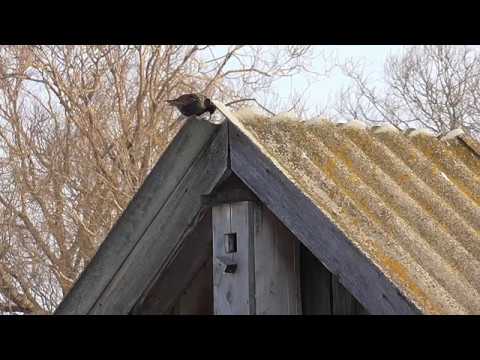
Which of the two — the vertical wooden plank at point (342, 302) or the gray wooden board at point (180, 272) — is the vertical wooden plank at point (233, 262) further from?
the vertical wooden plank at point (342, 302)

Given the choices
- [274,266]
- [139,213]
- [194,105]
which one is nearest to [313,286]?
[274,266]

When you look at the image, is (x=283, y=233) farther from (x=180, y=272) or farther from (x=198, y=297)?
(x=198, y=297)

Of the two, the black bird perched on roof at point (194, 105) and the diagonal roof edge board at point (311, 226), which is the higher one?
the black bird perched on roof at point (194, 105)

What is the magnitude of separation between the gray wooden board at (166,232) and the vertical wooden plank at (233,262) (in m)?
0.09

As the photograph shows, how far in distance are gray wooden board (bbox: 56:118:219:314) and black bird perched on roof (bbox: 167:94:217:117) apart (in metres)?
0.04

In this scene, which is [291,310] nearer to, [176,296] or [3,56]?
[176,296]

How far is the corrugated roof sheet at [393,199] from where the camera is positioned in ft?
10.6

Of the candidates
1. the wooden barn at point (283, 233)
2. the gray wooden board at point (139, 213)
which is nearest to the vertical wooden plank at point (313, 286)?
the wooden barn at point (283, 233)

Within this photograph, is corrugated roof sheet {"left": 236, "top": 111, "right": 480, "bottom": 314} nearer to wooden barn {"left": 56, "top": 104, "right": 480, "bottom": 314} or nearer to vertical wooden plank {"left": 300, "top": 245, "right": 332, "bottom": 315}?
wooden barn {"left": 56, "top": 104, "right": 480, "bottom": 314}

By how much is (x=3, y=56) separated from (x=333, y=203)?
663 inches

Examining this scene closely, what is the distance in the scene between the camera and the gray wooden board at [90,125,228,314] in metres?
3.54

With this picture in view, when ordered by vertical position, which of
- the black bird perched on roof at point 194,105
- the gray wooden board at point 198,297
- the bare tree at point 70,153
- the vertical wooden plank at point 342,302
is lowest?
the vertical wooden plank at point 342,302

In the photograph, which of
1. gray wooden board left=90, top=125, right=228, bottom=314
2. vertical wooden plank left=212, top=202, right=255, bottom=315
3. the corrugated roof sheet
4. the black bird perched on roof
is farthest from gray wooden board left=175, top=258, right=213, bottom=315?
the black bird perched on roof
